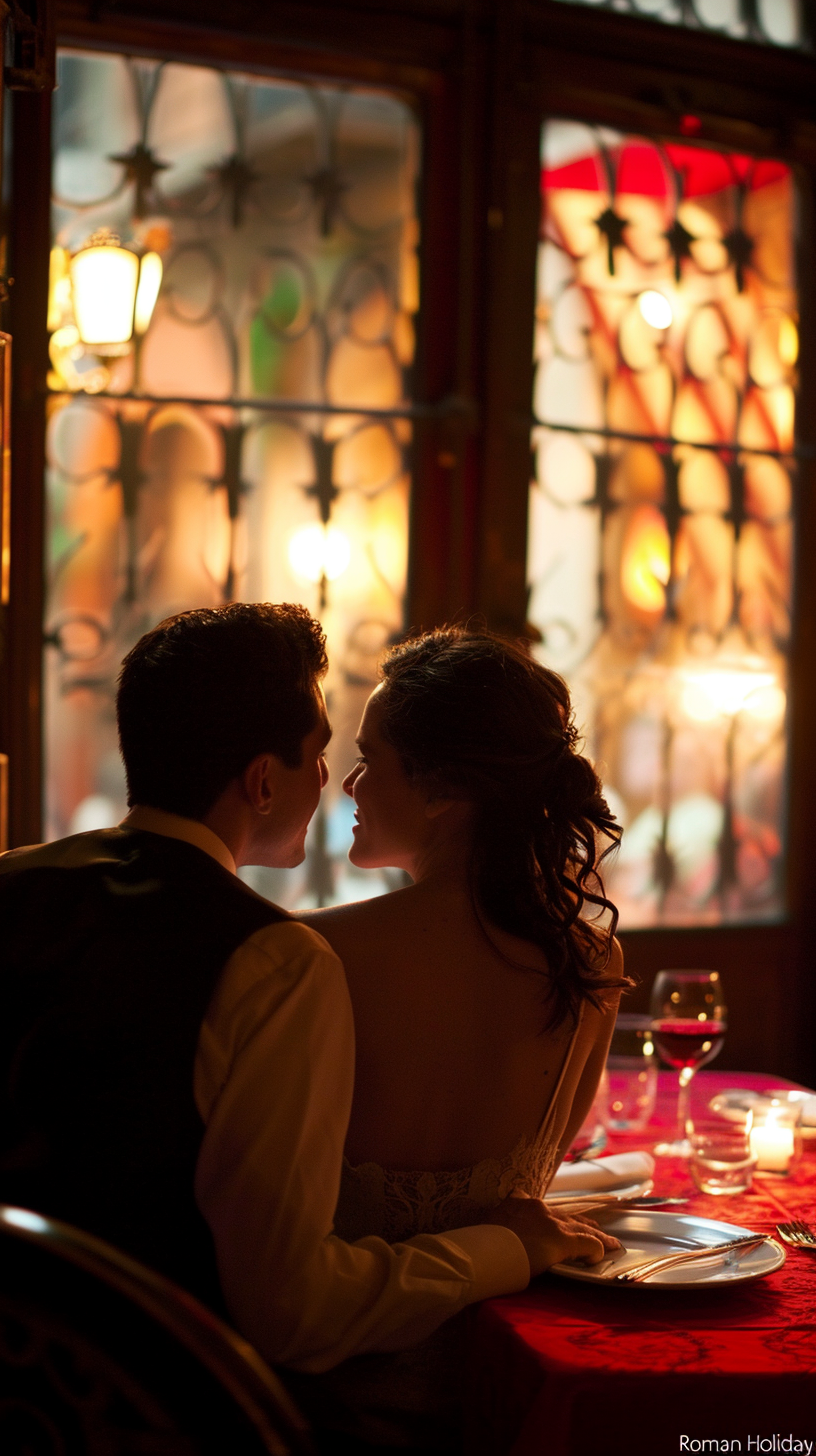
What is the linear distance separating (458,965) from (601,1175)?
414 millimetres

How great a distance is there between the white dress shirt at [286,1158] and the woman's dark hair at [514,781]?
0.37 metres

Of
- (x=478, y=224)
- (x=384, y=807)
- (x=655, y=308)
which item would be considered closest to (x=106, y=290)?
(x=478, y=224)

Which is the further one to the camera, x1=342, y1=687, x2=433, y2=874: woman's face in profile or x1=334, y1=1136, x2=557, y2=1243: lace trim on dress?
x1=342, y1=687, x2=433, y2=874: woman's face in profile

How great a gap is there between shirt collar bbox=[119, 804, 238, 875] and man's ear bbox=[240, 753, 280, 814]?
58 millimetres

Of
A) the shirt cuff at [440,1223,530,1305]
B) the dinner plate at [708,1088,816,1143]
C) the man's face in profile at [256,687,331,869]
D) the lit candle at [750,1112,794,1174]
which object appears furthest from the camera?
the dinner plate at [708,1088,816,1143]

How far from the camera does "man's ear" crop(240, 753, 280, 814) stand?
54.4 inches

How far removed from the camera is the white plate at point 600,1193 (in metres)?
1.63

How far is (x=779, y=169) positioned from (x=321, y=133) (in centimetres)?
138

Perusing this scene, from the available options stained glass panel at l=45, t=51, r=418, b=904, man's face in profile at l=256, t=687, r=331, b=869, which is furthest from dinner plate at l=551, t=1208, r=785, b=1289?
stained glass panel at l=45, t=51, r=418, b=904

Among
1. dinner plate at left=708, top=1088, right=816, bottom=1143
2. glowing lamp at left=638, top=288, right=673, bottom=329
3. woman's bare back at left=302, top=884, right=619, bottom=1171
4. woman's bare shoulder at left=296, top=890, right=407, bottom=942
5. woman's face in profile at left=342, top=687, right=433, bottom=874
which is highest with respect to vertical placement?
glowing lamp at left=638, top=288, right=673, bottom=329

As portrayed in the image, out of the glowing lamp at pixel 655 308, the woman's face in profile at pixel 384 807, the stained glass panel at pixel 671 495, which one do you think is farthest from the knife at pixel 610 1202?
the glowing lamp at pixel 655 308

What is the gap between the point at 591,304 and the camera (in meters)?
3.80

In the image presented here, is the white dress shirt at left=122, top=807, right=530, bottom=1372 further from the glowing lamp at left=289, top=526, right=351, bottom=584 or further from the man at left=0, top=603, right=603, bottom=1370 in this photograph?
the glowing lamp at left=289, top=526, right=351, bottom=584

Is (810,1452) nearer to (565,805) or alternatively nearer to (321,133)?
(565,805)
